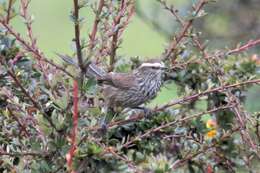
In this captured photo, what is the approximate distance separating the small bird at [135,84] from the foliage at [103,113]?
111mm

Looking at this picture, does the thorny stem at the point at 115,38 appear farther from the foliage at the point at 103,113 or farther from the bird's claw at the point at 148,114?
the bird's claw at the point at 148,114

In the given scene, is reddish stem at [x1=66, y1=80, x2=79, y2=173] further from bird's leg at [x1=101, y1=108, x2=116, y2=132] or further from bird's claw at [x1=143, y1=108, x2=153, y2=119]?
bird's claw at [x1=143, y1=108, x2=153, y2=119]

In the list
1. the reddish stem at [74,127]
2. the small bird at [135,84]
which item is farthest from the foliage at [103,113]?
the small bird at [135,84]

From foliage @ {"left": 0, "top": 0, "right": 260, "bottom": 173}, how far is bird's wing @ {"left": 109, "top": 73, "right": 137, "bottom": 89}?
15 centimetres

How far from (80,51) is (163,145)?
1.21 meters

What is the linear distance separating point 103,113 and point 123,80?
179 cm

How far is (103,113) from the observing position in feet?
8.74

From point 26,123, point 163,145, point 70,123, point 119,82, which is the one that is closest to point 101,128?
point 26,123

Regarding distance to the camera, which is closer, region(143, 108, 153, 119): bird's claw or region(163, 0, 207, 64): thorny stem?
region(143, 108, 153, 119): bird's claw

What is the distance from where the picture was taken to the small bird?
3.89 metres

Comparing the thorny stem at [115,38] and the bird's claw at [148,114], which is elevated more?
the thorny stem at [115,38]

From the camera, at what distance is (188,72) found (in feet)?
12.5

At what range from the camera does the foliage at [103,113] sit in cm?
222

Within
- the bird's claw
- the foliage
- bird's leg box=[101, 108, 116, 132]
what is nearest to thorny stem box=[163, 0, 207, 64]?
the foliage
